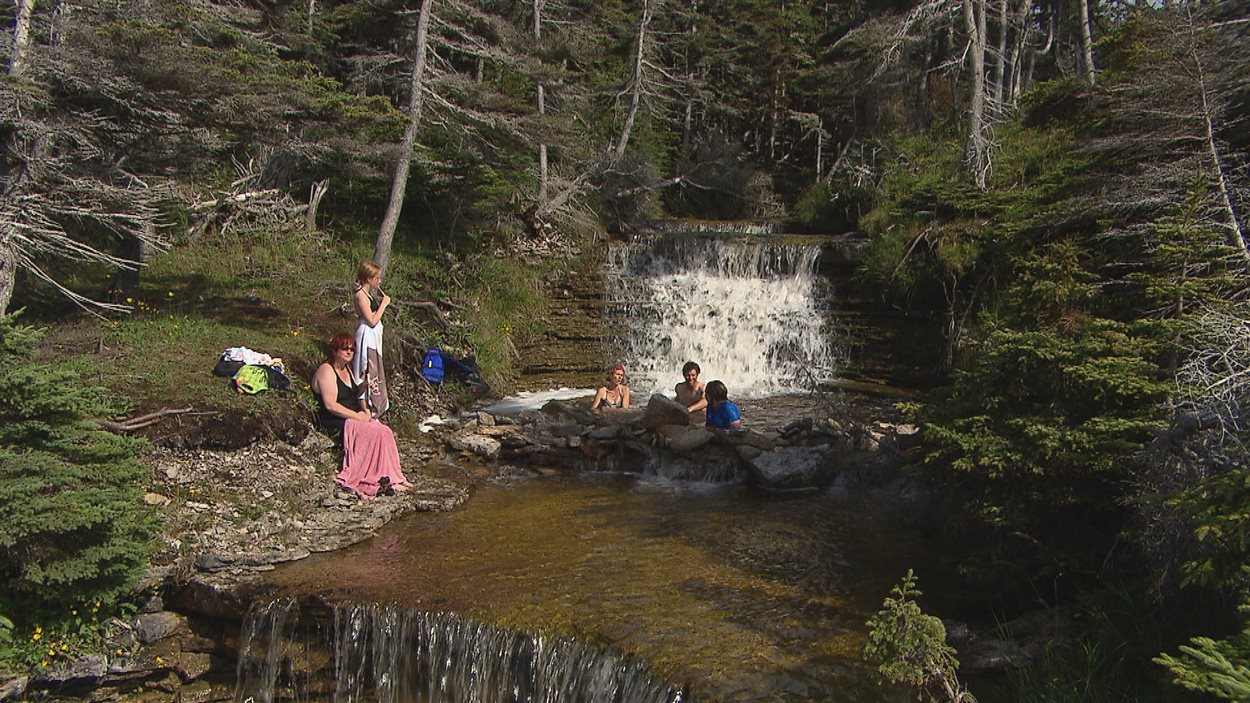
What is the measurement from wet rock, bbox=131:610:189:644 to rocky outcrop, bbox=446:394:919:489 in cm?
396

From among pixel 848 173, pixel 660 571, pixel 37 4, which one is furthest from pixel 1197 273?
pixel 848 173

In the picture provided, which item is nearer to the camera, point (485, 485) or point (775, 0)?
point (485, 485)

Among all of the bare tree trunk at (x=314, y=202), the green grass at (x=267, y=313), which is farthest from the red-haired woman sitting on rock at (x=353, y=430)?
the bare tree trunk at (x=314, y=202)

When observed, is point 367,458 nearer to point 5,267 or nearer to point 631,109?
point 5,267

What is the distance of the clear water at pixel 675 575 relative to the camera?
4746mm

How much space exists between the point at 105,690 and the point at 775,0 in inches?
1198

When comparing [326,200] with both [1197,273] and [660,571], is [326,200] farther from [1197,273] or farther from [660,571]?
[1197,273]

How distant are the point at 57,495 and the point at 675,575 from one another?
4251 mm

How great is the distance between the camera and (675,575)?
6.00m

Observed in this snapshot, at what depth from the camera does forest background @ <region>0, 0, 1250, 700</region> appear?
162 inches

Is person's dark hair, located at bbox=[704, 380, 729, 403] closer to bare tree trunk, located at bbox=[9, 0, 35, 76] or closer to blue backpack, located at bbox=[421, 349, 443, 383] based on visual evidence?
blue backpack, located at bbox=[421, 349, 443, 383]

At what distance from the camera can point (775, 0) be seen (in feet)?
97.7

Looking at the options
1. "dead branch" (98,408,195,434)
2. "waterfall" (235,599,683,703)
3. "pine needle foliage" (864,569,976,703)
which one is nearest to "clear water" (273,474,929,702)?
"waterfall" (235,599,683,703)

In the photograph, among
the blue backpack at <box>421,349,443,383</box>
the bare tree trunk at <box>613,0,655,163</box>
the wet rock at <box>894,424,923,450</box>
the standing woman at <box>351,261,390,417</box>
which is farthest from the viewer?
the bare tree trunk at <box>613,0,655,163</box>
